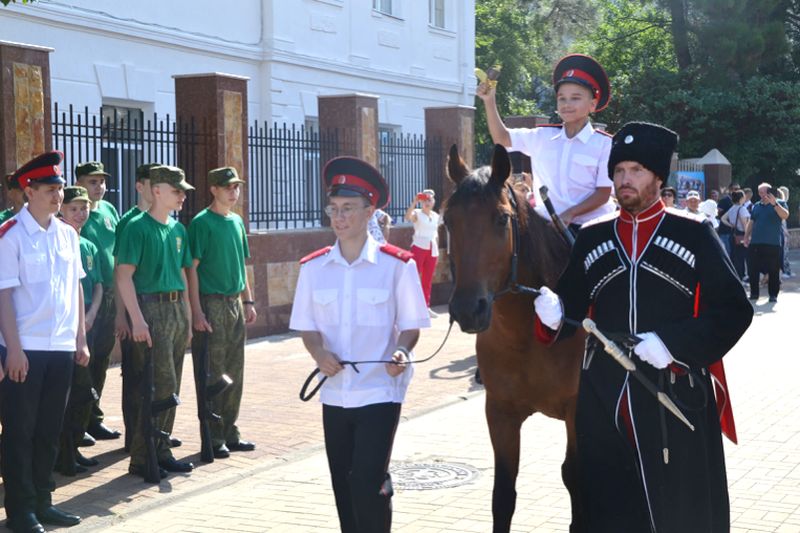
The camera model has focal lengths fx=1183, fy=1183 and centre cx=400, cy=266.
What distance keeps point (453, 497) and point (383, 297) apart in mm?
2581

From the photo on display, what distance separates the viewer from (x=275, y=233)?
1566 cm

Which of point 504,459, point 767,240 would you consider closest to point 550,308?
point 504,459

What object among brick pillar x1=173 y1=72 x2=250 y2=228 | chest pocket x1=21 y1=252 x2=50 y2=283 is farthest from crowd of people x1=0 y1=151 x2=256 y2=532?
brick pillar x1=173 y1=72 x2=250 y2=228

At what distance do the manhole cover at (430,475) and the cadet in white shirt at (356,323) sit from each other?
2.56 m

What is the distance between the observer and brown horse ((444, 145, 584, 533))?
5.11 metres

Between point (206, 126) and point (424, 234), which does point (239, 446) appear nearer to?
point (206, 126)

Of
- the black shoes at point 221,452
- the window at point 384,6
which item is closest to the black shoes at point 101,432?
the black shoes at point 221,452

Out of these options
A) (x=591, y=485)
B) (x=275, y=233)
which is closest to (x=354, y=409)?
(x=591, y=485)

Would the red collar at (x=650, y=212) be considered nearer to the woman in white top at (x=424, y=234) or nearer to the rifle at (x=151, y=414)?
the rifle at (x=151, y=414)

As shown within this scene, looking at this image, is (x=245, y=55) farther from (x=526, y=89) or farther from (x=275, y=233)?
(x=526, y=89)

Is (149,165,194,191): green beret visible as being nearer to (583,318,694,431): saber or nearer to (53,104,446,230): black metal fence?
(583,318,694,431): saber

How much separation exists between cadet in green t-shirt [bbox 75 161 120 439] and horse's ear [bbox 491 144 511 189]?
4266 millimetres

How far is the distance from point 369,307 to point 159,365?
3321 millimetres

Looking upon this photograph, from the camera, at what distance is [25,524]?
249 inches
